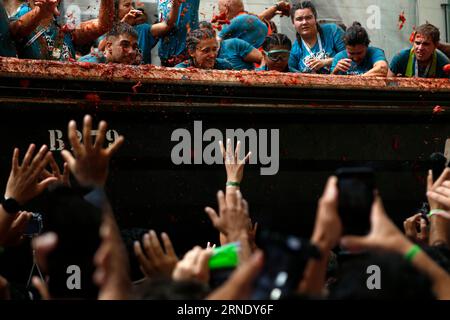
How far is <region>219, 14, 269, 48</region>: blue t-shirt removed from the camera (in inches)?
273

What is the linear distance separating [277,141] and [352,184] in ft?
9.49

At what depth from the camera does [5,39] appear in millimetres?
5168

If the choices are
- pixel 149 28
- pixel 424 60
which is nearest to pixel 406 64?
pixel 424 60

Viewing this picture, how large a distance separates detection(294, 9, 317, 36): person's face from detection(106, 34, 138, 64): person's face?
1623 mm

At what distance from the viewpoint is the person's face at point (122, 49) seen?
5.64 metres

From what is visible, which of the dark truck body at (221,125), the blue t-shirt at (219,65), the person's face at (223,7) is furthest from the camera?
the person's face at (223,7)

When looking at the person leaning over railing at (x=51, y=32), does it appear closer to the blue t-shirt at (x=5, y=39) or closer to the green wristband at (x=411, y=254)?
the blue t-shirt at (x=5, y=39)

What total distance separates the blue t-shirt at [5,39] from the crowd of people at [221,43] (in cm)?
7

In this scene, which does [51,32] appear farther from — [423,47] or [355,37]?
[423,47]

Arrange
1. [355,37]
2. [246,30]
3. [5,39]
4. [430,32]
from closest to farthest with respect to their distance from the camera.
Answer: [5,39]
[355,37]
[430,32]
[246,30]

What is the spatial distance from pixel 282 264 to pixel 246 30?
4909mm

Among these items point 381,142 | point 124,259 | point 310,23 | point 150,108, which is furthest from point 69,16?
point 124,259

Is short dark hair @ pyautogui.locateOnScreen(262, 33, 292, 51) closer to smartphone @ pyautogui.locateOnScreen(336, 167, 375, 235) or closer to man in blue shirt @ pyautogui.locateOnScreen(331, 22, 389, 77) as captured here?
man in blue shirt @ pyautogui.locateOnScreen(331, 22, 389, 77)

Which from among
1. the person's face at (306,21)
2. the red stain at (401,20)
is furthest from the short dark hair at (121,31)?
the red stain at (401,20)
